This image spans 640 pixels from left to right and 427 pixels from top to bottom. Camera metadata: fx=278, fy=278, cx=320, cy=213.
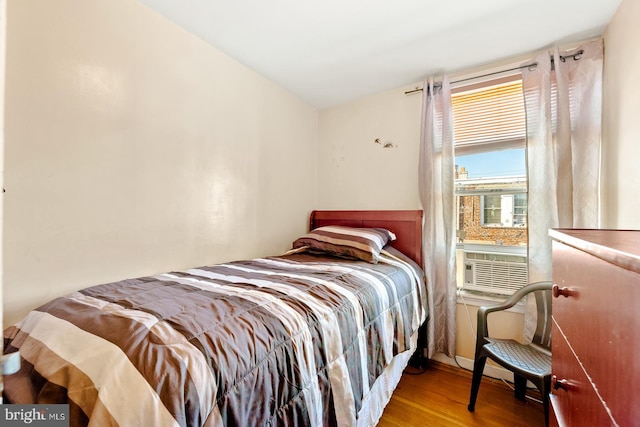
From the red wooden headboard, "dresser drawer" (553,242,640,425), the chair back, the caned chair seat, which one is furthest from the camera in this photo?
the red wooden headboard

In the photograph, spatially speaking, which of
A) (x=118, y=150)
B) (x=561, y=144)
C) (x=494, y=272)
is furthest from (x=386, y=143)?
(x=118, y=150)

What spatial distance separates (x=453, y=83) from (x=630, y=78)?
1028mm

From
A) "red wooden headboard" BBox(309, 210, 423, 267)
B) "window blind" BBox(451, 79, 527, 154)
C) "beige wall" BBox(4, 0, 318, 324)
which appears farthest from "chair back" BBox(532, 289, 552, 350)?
"beige wall" BBox(4, 0, 318, 324)

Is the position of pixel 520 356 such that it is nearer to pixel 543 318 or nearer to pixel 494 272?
pixel 543 318

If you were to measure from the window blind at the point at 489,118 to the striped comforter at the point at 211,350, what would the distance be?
58.3 inches

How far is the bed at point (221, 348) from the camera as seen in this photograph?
24.7 inches

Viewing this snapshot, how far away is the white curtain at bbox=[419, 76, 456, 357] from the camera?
2.14 meters

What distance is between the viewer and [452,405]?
1737 millimetres

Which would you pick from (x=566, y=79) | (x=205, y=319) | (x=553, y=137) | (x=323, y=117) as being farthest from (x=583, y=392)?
(x=323, y=117)

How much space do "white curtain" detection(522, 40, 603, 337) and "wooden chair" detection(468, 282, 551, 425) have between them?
0.32 ft

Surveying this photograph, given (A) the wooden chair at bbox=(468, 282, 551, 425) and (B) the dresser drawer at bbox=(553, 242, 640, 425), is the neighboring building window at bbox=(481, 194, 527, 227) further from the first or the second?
(B) the dresser drawer at bbox=(553, 242, 640, 425)

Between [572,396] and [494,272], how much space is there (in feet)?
4.90

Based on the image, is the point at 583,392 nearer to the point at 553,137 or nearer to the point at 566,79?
the point at 553,137

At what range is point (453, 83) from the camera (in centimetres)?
221
